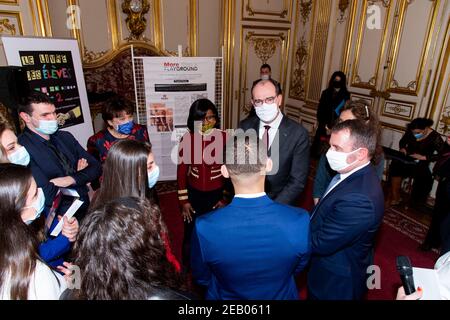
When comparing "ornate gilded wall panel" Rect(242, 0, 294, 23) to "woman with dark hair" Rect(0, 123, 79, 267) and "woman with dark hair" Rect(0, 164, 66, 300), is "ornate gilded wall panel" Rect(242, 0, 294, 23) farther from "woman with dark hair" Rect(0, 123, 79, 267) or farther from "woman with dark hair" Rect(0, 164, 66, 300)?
"woman with dark hair" Rect(0, 164, 66, 300)

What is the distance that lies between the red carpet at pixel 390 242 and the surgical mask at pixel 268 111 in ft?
5.11

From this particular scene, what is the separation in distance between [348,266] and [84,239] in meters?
1.39

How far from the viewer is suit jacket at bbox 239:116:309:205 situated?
225 cm

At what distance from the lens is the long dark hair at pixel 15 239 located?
1070 millimetres

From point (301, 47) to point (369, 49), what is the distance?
6.23 ft

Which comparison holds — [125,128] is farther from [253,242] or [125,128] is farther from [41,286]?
[253,242]

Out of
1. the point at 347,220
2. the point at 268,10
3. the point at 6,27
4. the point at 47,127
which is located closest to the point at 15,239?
the point at 47,127

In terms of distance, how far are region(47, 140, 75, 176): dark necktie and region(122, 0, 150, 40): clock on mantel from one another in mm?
4053

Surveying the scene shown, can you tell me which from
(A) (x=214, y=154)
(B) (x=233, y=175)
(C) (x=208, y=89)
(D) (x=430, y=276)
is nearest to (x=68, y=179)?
(A) (x=214, y=154)

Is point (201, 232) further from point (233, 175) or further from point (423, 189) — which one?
point (423, 189)

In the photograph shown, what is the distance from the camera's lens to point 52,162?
215 centimetres

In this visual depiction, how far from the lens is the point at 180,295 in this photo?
102 centimetres

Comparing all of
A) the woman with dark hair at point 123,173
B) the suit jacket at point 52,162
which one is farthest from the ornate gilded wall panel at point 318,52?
the woman with dark hair at point 123,173

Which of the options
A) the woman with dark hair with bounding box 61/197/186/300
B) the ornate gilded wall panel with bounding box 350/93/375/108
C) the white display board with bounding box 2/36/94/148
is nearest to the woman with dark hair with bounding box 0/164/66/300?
the woman with dark hair with bounding box 61/197/186/300
